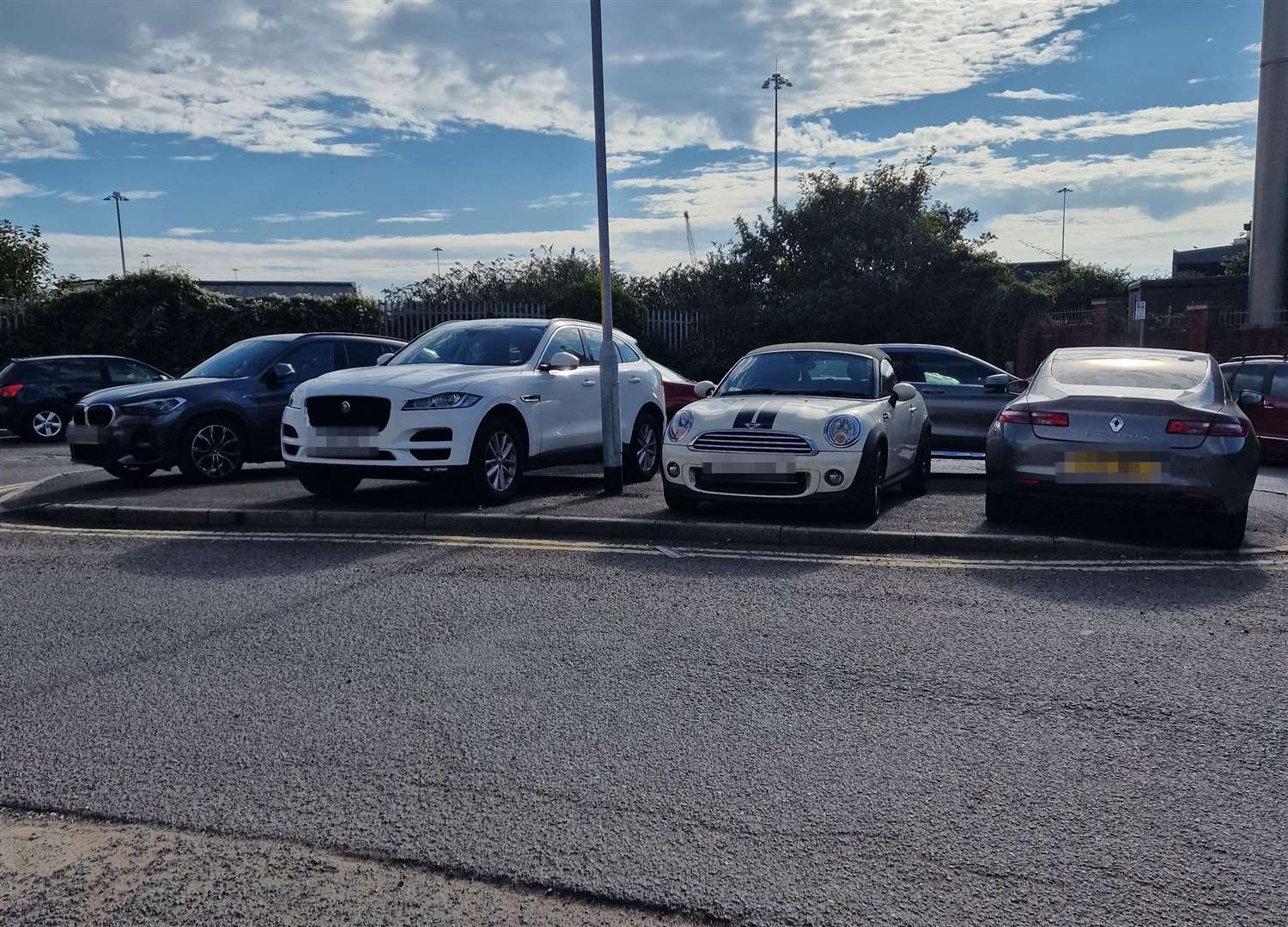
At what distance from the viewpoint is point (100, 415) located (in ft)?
37.8

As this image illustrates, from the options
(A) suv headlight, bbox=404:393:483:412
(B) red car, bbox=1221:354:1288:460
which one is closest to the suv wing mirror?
(A) suv headlight, bbox=404:393:483:412

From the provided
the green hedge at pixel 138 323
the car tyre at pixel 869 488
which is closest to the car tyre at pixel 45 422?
the green hedge at pixel 138 323

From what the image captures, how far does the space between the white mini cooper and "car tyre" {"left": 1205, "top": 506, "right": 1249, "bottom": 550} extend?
2.43m

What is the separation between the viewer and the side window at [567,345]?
1110 cm

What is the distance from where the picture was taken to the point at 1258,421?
1538 centimetres

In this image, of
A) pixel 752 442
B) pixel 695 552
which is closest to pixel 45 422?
pixel 752 442

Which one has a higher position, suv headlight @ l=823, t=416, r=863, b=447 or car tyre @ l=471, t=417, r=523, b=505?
suv headlight @ l=823, t=416, r=863, b=447

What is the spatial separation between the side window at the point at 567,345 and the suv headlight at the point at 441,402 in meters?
1.45

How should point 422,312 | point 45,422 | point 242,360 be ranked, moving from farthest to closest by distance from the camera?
point 422,312, point 45,422, point 242,360

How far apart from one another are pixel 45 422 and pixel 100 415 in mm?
9146

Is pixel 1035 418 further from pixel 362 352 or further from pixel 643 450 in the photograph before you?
pixel 362 352

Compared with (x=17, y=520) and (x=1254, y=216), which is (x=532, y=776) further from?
(x=1254, y=216)

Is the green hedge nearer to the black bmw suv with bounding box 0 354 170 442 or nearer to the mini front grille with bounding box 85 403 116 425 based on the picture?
the black bmw suv with bounding box 0 354 170 442

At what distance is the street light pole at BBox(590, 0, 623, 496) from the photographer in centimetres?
1070
